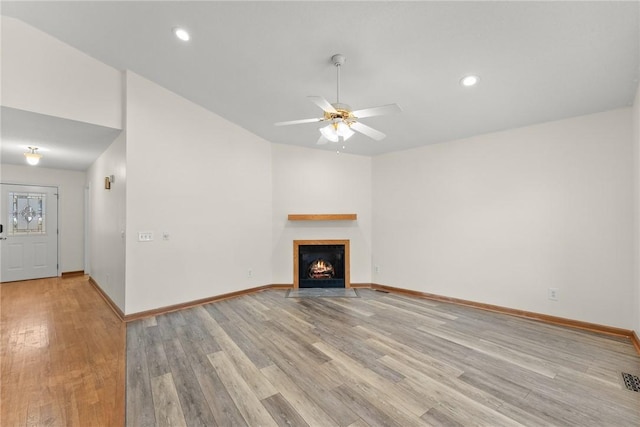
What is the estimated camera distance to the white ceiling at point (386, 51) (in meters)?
1.96

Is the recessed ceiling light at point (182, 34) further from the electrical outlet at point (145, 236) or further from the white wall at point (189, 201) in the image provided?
the electrical outlet at point (145, 236)

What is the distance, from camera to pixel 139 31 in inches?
105

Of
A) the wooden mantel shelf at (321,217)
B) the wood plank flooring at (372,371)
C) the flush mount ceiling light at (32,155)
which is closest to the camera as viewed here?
the wood plank flooring at (372,371)

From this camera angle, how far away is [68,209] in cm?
613

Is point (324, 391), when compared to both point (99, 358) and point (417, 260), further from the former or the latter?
point (417, 260)

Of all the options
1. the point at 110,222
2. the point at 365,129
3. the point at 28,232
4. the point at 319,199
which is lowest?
the point at 28,232

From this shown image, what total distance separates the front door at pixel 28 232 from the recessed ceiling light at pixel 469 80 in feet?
27.3

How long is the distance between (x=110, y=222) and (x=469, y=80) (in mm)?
5259

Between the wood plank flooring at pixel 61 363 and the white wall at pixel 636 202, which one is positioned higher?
the white wall at pixel 636 202

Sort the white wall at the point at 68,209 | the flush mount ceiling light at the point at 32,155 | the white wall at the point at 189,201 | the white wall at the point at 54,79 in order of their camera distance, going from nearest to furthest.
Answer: the white wall at the point at 54,79
the white wall at the point at 189,201
the flush mount ceiling light at the point at 32,155
the white wall at the point at 68,209

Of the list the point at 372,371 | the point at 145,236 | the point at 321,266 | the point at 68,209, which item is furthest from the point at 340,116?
the point at 68,209

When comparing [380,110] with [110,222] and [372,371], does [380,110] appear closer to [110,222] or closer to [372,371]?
[372,371]

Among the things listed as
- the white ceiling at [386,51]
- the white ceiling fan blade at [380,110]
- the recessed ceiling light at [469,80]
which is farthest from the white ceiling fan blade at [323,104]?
the recessed ceiling light at [469,80]

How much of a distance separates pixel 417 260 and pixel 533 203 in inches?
74.6
